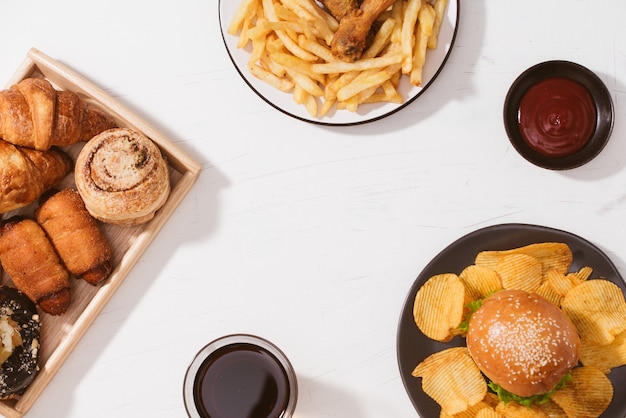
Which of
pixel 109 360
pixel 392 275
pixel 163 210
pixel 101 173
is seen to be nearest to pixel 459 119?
pixel 392 275

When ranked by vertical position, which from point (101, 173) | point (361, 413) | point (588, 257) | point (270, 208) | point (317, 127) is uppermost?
point (101, 173)

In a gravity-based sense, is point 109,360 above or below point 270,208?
below

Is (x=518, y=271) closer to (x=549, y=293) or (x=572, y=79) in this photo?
(x=549, y=293)

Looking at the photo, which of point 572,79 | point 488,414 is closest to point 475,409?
point 488,414

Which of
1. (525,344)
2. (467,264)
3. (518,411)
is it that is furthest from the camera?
(467,264)

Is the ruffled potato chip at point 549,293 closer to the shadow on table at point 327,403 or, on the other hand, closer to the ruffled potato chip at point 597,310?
the ruffled potato chip at point 597,310

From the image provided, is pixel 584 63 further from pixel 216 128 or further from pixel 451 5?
pixel 216 128

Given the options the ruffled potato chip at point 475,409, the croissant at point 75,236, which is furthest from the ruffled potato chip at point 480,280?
the croissant at point 75,236
